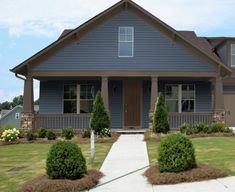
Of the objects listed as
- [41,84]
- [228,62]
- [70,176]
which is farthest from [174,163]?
[228,62]

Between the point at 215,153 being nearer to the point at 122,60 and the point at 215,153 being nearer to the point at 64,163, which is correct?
the point at 64,163

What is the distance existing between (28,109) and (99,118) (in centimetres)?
450

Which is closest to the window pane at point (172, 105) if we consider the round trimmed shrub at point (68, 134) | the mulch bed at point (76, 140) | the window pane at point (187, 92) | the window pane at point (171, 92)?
the window pane at point (171, 92)

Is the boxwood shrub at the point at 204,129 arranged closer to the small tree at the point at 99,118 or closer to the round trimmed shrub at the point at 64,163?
the small tree at the point at 99,118

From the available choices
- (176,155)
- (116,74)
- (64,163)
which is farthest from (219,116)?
(64,163)

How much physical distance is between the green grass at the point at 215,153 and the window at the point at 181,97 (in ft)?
24.5

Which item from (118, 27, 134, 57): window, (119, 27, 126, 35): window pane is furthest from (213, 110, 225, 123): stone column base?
(119, 27, 126, 35): window pane

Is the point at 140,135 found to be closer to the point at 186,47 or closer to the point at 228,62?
the point at 186,47

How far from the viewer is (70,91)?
80.9 ft

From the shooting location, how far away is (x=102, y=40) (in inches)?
889

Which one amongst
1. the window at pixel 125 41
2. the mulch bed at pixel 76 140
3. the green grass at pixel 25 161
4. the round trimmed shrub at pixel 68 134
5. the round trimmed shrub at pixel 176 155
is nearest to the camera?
the round trimmed shrub at pixel 176 155

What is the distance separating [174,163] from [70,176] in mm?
2393

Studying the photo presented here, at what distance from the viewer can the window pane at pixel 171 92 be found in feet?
81.7

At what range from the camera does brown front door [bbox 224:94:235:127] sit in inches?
1053
